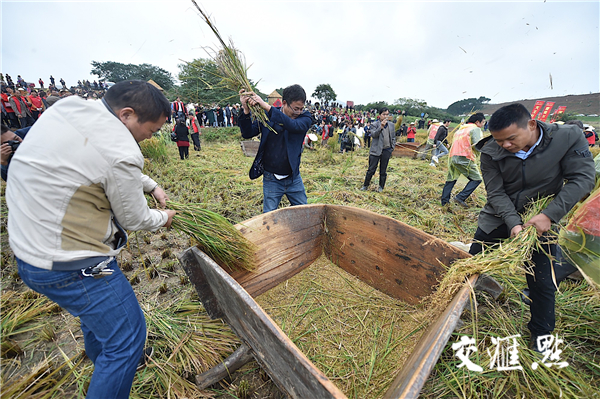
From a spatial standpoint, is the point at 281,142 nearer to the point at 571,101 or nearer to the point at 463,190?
the point at 463,190

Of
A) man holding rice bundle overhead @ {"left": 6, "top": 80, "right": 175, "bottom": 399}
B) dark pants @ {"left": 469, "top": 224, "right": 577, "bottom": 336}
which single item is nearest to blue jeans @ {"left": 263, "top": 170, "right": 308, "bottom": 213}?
man holding rice bundle overhead @ {"left": 6, "top": 80, "right": 175, "bottom": 399}

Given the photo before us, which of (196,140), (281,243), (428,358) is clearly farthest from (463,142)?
(196,140)

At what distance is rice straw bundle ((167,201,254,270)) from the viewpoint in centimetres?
167

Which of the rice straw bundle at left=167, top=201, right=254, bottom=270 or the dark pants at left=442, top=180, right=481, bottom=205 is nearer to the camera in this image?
the rice straw bundle at left=167, top=201, right=254, bottom=270

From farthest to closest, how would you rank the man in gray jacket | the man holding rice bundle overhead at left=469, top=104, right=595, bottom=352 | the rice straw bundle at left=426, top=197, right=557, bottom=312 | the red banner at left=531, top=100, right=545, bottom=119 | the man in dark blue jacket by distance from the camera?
the red banner at left=531, top=100, right=545, bottom=119 → the man in gray jacket → the man in dark blue jacket → the man holding rice bundle overhead at left=469, top=104, right=595, bottom=352 → the rice straw bundle at left=426, top=197, right=557, bottom=312

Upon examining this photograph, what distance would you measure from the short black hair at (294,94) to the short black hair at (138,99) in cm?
143

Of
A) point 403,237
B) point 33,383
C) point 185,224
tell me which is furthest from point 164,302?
point 403,237

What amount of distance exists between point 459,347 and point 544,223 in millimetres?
1010

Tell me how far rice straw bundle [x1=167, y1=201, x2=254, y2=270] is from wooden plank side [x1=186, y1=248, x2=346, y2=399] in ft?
0.43

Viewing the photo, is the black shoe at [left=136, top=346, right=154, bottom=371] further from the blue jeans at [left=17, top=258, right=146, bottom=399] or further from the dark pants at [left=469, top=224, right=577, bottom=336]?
the dark pants at [left=469, top=224, right=577, bottom=336]

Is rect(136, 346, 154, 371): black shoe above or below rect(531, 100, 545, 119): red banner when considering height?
below

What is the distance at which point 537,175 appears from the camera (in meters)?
1.65

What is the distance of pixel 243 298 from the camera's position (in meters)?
1.21

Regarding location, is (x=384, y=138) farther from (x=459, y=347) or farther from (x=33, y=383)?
(x=33, y=383)
